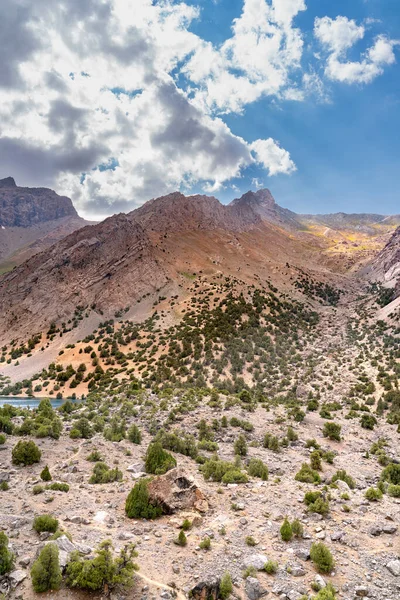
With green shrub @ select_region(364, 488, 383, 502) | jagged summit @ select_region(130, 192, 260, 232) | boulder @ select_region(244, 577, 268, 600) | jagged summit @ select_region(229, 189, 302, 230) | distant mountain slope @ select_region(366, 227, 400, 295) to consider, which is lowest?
boulder @ select_region(244, 577, 268, 600)

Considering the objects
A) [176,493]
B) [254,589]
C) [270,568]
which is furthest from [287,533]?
[176,493]

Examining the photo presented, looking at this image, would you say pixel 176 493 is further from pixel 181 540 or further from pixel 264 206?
pixel 264 206

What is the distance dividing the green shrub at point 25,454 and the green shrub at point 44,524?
18.6 ft

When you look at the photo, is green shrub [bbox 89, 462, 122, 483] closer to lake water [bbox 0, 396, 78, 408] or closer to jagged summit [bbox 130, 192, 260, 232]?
lake water [bbox 0, 396, 78, 408]

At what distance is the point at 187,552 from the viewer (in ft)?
32.0

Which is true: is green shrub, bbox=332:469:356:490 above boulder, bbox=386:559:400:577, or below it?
below

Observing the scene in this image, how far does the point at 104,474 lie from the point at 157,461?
7.96 ft

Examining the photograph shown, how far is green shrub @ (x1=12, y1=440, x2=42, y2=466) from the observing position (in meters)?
14.6

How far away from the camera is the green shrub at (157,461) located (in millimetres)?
15367

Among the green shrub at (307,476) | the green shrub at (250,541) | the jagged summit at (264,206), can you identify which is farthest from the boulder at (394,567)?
the jagged summit at (264,206)

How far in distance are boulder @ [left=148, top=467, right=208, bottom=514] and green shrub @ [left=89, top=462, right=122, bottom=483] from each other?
2.07 meters

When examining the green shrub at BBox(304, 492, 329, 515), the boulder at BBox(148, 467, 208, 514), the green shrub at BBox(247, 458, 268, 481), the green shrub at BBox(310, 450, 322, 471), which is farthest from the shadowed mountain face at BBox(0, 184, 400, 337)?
the green shrub at BBox(304, 492, 329, 515)

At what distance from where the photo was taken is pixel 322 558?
30.6 ft

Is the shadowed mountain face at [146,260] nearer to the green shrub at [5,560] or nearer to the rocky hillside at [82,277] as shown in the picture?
the rocky hillside at [82,277]
